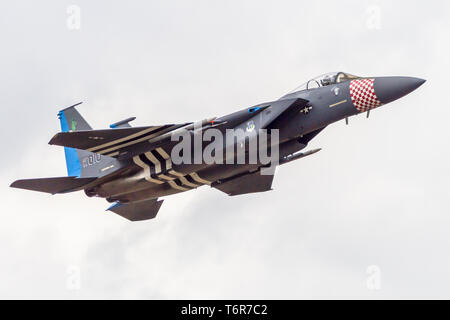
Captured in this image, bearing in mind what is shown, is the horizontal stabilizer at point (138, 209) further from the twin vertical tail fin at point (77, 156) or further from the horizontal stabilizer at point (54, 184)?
the horizontal stabilizer at point (54, 184)

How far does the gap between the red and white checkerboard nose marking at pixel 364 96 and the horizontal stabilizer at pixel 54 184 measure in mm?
7885

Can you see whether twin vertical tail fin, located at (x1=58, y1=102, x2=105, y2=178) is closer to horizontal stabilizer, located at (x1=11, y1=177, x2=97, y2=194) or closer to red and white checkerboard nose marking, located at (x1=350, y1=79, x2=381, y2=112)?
horizontal stabilizer, located at (x1=11, y1=177, x2=97, y2=194)

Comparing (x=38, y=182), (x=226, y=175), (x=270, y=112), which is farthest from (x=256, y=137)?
(x=38, y=182)

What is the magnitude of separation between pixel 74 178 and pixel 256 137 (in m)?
5.55

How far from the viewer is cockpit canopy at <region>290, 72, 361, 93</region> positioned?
877 inches

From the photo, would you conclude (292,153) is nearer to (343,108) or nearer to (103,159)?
(343,108)

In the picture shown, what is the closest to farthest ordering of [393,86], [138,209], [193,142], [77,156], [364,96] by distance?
1. [393,86]
2. [364,96]
3. [193,142]
4. [77,156]
5. [138,209]

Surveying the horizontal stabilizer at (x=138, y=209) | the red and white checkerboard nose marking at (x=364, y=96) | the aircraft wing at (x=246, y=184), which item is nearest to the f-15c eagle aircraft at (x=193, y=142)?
the red and white checkerboard nose marking at (x=364, y=96)

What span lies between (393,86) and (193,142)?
559 cm

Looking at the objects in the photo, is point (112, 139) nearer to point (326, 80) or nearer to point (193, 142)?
point (193, 142)

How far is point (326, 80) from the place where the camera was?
22.5 metres

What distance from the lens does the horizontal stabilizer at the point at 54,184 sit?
2358cm

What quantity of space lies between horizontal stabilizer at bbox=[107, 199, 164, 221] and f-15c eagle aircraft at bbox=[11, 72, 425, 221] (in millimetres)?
1478

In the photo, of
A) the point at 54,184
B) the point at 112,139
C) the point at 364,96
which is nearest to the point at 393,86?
the point at 364,96
